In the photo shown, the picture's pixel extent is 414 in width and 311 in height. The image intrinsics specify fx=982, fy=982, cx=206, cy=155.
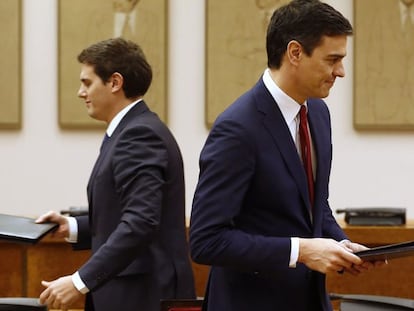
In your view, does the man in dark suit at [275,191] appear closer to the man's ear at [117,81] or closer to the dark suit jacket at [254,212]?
the dark suit jacket at [254,212]

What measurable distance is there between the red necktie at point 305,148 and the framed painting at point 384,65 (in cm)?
317

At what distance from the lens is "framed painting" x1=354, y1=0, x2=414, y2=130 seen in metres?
5.68

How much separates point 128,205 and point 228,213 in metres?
0.83

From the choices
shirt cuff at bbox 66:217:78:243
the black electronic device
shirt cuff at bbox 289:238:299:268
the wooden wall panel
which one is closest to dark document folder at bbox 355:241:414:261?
shirt cuff at bbox 289:238:299:268

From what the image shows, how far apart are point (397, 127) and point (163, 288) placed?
280cm

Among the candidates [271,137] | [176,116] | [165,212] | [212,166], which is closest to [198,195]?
[212,166]

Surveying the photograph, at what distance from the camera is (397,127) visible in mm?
5758

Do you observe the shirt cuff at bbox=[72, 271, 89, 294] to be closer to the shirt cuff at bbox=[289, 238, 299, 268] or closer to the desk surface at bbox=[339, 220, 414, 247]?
the shirt cuff at bbox=[289, 238, 299, 268]

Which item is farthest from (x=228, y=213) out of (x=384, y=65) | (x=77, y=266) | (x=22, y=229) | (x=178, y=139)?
(x=384, y=65)

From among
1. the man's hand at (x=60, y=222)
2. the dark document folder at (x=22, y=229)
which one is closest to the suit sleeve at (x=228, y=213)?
the dark document folder at (x=22, y=229)

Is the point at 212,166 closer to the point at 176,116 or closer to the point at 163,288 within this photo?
the point at 163,288

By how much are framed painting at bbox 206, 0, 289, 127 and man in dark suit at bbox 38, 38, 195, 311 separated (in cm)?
220

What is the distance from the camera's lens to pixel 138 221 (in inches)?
125

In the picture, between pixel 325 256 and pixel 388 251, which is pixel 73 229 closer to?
pixel 325 256
